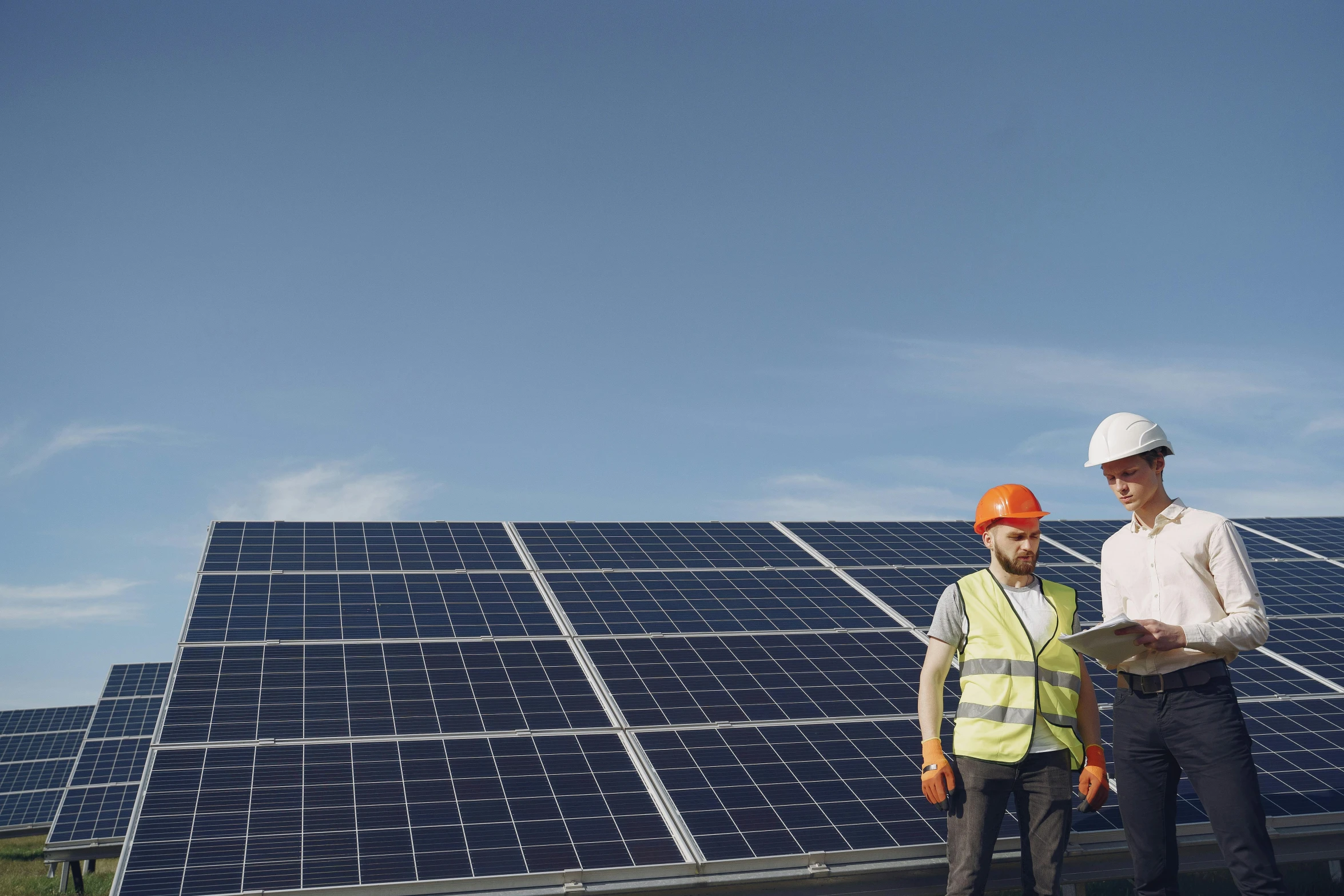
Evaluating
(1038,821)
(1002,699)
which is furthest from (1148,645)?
(1038,821)

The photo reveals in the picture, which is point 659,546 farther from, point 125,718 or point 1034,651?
point 125,718

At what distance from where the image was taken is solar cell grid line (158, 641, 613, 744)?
28.5 ft

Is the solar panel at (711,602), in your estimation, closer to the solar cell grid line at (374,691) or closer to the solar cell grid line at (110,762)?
the solar cell grid line at (374,691)

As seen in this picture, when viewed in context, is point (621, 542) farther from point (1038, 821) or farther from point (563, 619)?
point (1038, 821)

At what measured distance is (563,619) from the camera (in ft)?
37.5

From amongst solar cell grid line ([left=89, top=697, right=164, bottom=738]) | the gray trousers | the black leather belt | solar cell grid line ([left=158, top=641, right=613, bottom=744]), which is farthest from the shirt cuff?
solar cell grid line ([left=89, top=697, right=164, bottom=738])

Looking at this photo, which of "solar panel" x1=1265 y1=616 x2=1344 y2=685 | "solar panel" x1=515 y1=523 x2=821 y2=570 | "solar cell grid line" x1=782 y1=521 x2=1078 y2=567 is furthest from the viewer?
"solar cell grid line" x1=782 y1=521 x2=1078 y2=567

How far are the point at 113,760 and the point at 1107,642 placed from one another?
65.0ft

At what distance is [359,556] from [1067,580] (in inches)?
352

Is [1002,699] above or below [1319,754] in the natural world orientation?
above

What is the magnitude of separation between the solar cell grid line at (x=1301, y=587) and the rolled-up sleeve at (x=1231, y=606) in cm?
805

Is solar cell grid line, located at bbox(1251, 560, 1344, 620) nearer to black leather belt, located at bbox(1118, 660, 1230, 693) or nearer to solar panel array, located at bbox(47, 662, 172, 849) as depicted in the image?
black leather belt, located at bbox(1118, 660, 1230, 693)

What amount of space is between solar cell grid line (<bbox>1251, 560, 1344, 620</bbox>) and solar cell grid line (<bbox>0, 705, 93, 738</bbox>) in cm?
2804

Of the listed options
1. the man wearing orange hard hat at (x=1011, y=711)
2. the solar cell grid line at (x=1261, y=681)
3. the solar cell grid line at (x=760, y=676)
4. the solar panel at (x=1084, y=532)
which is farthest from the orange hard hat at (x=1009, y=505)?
the solar panel at (x=1084, y=532)
